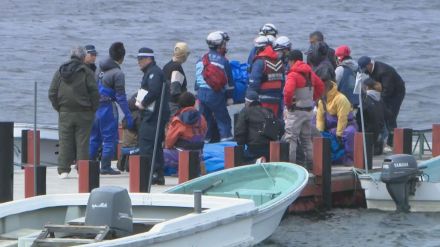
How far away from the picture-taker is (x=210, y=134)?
17609mm

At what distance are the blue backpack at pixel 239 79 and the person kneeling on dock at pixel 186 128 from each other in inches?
76.3

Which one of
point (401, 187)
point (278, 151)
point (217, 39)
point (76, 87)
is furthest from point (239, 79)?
point (76, 87)

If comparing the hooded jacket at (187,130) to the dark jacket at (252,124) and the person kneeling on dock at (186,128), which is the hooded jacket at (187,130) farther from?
the dark jacket at (252,124)

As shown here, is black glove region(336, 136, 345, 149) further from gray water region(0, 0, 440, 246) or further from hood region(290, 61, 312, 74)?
hood region(290, 61, 312, 74)

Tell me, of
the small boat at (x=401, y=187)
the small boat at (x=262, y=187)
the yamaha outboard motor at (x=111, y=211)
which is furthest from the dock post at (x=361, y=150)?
the yamaha outboard motor at (x=111, y=211)

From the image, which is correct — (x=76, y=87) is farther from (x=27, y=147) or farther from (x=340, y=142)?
(x=340, y=142)

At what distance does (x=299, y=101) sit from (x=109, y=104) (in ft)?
7.18

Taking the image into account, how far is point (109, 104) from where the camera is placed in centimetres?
1567

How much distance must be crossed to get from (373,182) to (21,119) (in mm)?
15155

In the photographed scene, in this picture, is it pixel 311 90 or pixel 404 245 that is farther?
pixel 311 90

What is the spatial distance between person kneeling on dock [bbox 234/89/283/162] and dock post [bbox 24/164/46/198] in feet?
9.60

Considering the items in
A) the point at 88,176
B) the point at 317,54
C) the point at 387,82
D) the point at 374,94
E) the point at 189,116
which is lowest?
the point at 88,176

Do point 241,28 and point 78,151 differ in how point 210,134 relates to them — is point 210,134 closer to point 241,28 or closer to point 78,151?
point 78,151

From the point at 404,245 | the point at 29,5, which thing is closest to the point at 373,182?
the point at 404,245
